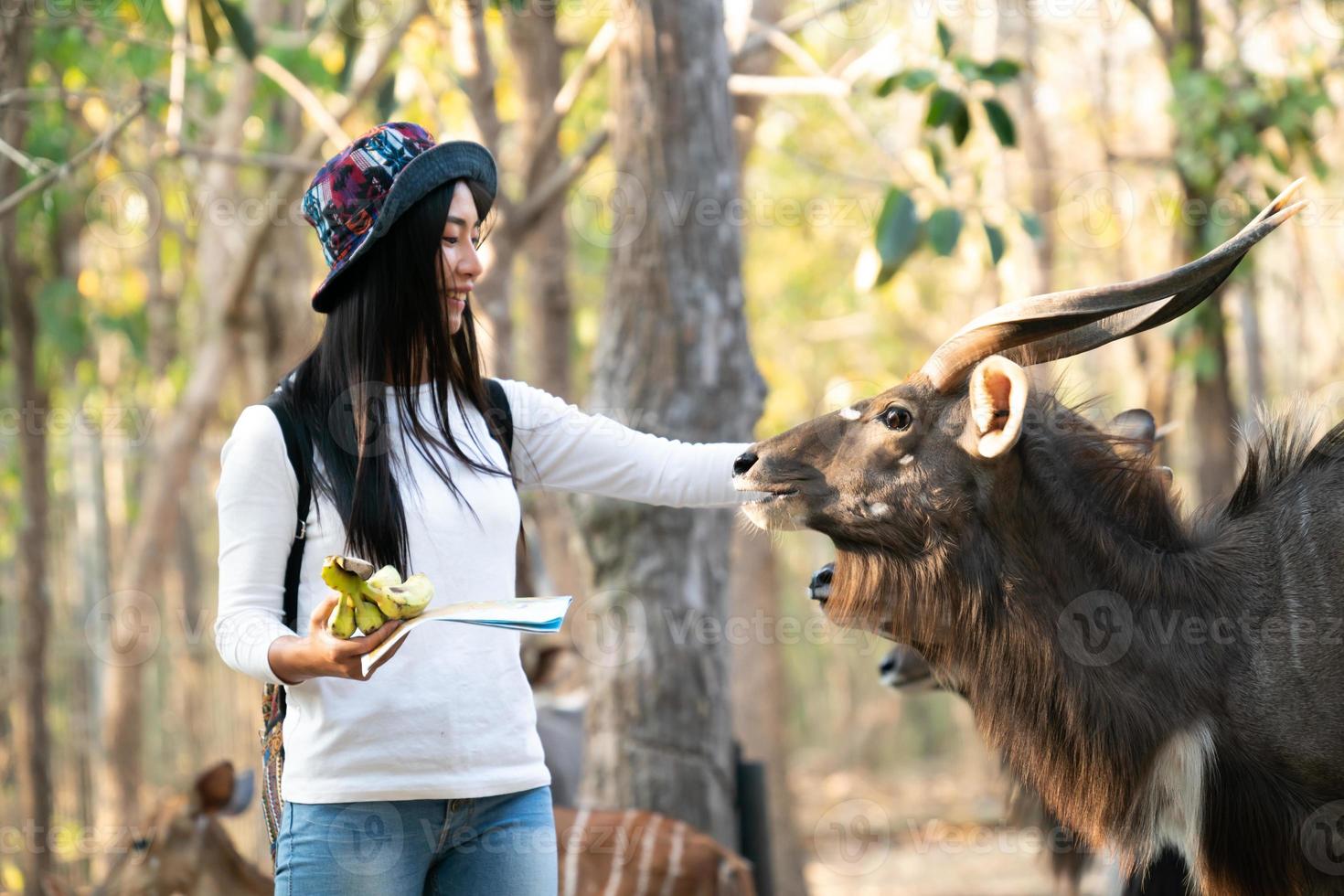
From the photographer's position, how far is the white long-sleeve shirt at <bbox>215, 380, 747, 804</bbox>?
2.66m

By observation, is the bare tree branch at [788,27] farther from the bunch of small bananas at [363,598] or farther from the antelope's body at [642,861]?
the bunch of small bananas at [363,598]

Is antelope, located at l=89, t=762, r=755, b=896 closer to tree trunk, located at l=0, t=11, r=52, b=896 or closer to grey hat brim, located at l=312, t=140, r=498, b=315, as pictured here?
tree trunk, located at l=0, t=11, r=52, b=896

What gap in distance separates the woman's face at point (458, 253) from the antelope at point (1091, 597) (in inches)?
32.8

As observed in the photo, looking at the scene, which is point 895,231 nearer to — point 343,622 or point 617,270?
point 617,270

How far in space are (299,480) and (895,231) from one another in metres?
3.98

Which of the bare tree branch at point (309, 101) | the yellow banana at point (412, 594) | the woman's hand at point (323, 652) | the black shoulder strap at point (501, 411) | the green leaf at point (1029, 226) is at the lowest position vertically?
the woman's hand at point (323, 652)

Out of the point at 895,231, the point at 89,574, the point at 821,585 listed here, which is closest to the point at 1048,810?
the point at 821,585

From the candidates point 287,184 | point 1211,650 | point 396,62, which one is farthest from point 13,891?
point 1211,650

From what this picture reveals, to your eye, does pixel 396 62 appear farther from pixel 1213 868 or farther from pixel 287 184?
pixel 1213 868

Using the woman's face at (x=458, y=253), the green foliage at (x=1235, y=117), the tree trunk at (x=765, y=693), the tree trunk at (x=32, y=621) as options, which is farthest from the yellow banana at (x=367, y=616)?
the tree trunk at (x=765, y=693)

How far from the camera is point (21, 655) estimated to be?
23.6 feet

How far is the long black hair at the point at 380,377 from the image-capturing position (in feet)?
9.04

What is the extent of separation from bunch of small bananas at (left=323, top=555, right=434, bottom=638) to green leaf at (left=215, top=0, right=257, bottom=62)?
154 inches

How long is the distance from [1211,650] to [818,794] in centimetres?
1477
